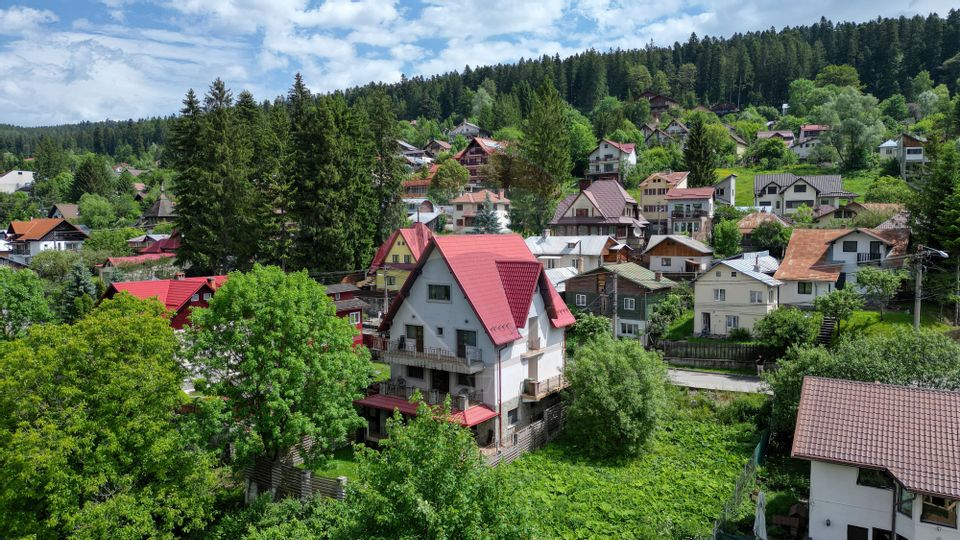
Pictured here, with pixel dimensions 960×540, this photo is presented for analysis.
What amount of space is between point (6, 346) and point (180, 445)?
8.53 m

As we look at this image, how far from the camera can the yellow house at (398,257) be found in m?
52.9

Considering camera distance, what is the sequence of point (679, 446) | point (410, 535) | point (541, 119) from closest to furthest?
point (410, 535) < point (679, 446) < point (541, 119)

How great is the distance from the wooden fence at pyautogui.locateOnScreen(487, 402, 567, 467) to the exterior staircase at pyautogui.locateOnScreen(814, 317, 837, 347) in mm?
18758

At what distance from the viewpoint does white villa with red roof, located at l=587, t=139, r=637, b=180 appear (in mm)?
95500

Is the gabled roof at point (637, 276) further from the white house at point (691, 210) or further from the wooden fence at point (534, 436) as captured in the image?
the white house at point (691, 210)

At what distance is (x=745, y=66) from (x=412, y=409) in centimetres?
15358

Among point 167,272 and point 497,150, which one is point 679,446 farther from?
point 497,150

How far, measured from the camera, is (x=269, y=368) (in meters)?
23.1

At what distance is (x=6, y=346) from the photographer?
2377 cm

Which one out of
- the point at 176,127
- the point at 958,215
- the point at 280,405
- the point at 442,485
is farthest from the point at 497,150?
the point at 442,485

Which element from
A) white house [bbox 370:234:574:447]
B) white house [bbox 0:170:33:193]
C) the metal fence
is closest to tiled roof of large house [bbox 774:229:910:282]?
the metal fence

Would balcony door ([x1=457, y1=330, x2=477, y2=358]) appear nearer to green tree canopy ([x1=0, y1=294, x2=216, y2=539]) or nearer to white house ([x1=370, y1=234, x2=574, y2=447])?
white house ([x1=370, y1=234, x2=574, y2=447])

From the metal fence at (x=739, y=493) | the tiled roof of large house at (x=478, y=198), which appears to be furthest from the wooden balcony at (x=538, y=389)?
the tiled roof of large house at (x=478, y=198)

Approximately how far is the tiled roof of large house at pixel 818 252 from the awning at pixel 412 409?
27.0 m
